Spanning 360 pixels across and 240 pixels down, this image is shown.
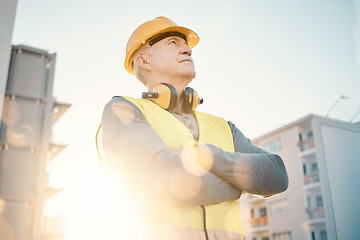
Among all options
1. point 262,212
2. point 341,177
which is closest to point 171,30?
point 341,177

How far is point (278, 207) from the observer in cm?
2973

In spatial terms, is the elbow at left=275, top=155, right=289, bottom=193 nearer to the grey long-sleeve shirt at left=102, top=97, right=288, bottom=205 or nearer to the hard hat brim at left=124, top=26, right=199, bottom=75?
the grey long-sleeve shirt at left=102, top=97, right=288, bottom=205

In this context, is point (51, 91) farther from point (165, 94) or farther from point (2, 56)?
point (165, 94)

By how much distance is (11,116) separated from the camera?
A: 52.9ft

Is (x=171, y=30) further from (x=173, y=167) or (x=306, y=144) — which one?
(x=306, y=144)

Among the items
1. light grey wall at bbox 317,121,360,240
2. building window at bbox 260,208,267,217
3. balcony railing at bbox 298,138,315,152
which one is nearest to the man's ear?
light grey wall at bbox 317,121,360,240

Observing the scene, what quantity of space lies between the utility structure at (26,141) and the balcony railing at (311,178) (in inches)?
708

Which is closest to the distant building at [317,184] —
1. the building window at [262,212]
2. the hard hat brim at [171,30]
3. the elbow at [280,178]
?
the building window at [262,212]

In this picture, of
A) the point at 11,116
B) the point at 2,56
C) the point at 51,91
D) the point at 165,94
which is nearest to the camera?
the point at 165,94

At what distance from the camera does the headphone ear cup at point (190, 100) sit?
1.96 m

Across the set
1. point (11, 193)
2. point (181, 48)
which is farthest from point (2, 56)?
point (11, 193)

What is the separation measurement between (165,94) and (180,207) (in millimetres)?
629

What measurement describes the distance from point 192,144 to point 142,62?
0.72 metres

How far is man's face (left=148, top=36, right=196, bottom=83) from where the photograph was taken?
202 cm
